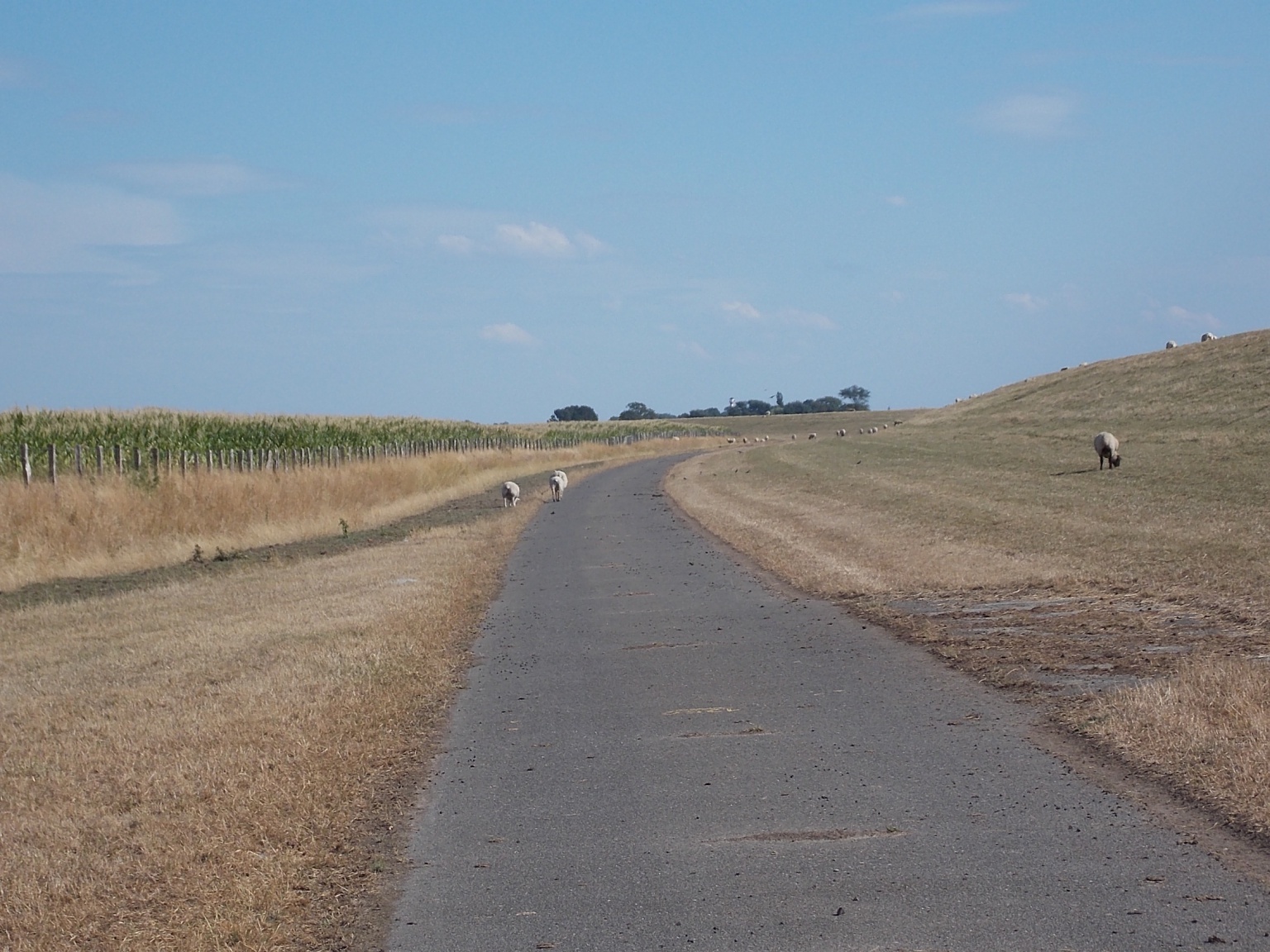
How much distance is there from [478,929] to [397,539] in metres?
21.6

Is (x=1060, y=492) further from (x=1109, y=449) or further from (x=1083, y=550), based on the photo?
(x=1083, y=550)

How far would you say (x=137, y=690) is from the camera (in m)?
11.3

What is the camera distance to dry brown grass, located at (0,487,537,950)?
5.82 m

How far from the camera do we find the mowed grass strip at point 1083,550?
868 centimetres

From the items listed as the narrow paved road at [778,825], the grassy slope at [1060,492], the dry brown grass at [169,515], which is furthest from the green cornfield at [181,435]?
the narrow paved road at [778,825]

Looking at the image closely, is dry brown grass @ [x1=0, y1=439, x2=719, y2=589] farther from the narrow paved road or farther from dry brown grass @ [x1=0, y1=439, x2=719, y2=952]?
the narrow paved road

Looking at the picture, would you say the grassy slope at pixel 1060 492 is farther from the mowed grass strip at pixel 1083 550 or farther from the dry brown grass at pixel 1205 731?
the dry brown grass at pixel 1205 731

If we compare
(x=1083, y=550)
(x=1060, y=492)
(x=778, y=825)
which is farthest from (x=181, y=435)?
(x=778, y=825)

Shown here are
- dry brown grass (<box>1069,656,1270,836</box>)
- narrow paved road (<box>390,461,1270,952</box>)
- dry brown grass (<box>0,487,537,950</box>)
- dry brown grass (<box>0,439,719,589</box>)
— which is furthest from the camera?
dry brown grass (<box>0,439,719,589</box>)

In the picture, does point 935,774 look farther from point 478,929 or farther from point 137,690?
point 137,690

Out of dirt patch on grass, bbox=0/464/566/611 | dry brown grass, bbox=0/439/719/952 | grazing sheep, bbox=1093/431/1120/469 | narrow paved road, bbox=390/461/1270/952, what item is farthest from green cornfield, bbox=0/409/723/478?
grazing sheep, bbox=1093/431/1120/469

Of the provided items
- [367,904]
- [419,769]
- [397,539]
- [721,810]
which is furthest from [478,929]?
[397,539]

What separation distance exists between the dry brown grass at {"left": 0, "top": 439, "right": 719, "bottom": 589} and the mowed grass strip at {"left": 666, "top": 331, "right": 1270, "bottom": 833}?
9.21m

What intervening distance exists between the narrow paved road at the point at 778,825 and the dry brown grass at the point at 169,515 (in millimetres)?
13807
